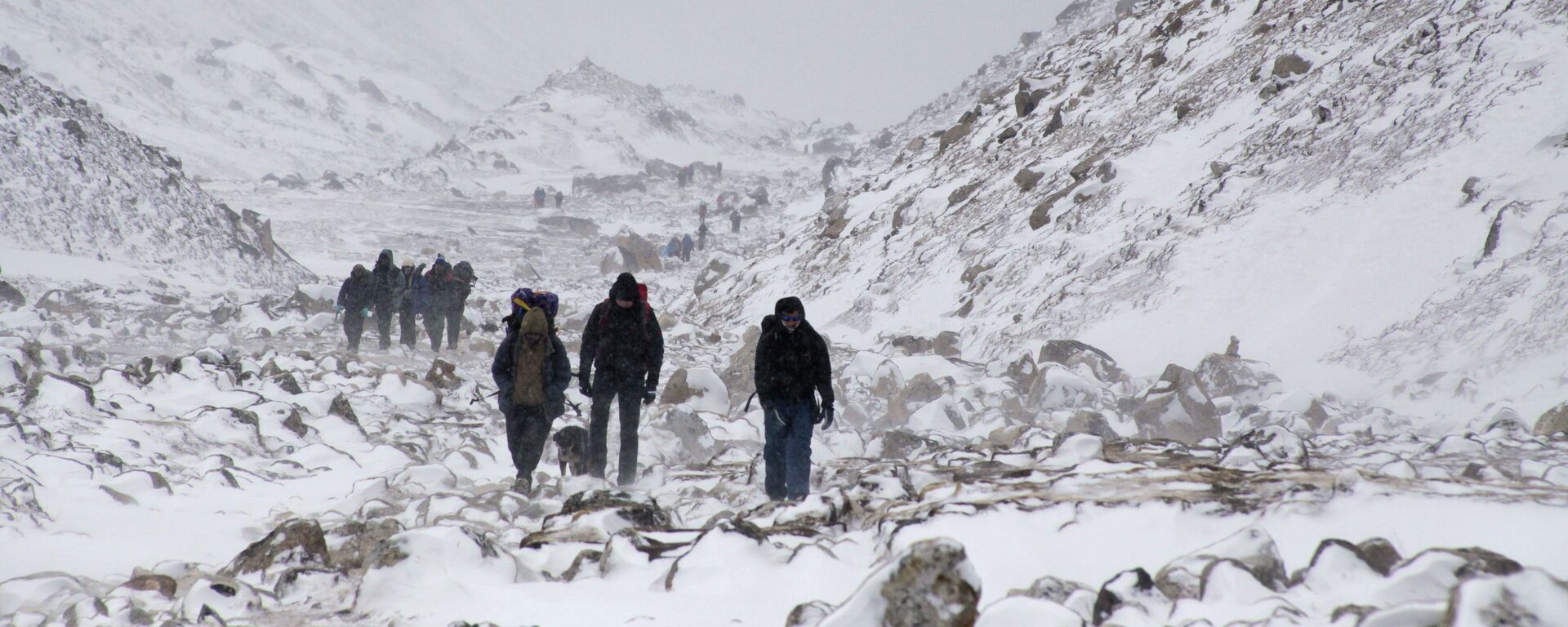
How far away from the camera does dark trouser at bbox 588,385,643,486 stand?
551cm

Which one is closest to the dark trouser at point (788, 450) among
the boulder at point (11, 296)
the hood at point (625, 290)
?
the hood at point (625, 290)

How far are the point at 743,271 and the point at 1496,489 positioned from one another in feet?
59.4

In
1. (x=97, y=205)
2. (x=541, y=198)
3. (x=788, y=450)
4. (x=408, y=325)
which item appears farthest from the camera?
(x=541, y=198)

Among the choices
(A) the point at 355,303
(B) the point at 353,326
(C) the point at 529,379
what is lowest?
(C) the point at 529,379

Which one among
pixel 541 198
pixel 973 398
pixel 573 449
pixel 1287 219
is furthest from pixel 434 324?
pixel 541 198

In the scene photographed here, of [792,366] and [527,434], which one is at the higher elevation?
[792,366]

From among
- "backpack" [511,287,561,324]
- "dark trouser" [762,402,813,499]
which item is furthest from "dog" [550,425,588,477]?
"dark trouser" [762,402,813,499]

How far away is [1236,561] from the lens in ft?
7.88

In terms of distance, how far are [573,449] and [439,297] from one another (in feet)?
23.7

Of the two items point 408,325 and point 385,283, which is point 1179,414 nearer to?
point 385,283

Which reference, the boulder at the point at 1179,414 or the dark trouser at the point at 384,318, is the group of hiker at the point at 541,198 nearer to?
the dark trouser at the point at 384,318

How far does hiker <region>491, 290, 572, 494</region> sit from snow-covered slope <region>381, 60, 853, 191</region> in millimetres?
43809

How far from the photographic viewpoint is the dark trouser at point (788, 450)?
16.0 ft

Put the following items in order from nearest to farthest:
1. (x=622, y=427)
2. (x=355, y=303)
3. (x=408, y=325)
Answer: (x=622, y=427), (x=355, y=303), (x=408, y=325)
